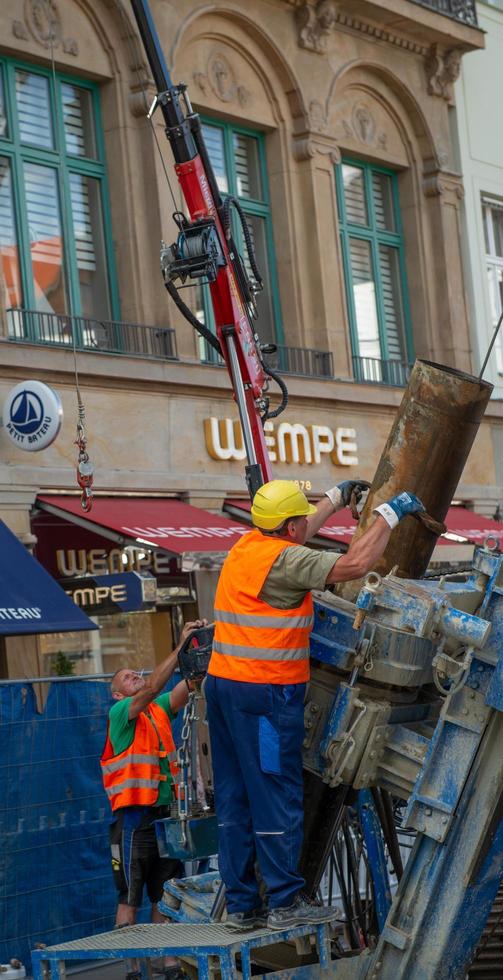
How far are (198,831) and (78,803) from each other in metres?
3.49

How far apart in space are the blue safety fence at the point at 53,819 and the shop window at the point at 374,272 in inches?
467

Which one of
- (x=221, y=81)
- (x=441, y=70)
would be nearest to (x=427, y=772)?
(x=221, y=81)

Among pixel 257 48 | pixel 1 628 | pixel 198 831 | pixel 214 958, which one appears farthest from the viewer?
pixel 257 48

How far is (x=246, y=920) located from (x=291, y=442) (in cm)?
1375

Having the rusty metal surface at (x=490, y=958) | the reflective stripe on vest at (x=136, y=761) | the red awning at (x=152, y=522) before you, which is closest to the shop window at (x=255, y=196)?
the red awning at (x=152, y=522)

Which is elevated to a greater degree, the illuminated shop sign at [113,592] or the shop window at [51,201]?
the shop window at [51,201]

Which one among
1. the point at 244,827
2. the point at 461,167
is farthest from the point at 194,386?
the point at 244,827

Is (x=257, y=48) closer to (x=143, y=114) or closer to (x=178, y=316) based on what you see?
(x=143, y=114)

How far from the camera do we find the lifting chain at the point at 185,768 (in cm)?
647

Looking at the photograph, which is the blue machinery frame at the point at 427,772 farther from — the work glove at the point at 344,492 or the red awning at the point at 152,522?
the red awning at the point at 152,522

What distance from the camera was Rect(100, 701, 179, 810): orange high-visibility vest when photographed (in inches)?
347

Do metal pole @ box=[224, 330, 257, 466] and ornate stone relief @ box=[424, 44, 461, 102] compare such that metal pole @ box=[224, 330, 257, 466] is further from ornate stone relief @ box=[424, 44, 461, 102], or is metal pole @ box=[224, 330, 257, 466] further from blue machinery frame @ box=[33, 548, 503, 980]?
ornate stone relief @ box=[424, 44, 461, 102]

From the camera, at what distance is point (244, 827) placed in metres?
5.72

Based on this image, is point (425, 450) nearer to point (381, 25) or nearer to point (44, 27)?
point (44, 27)
